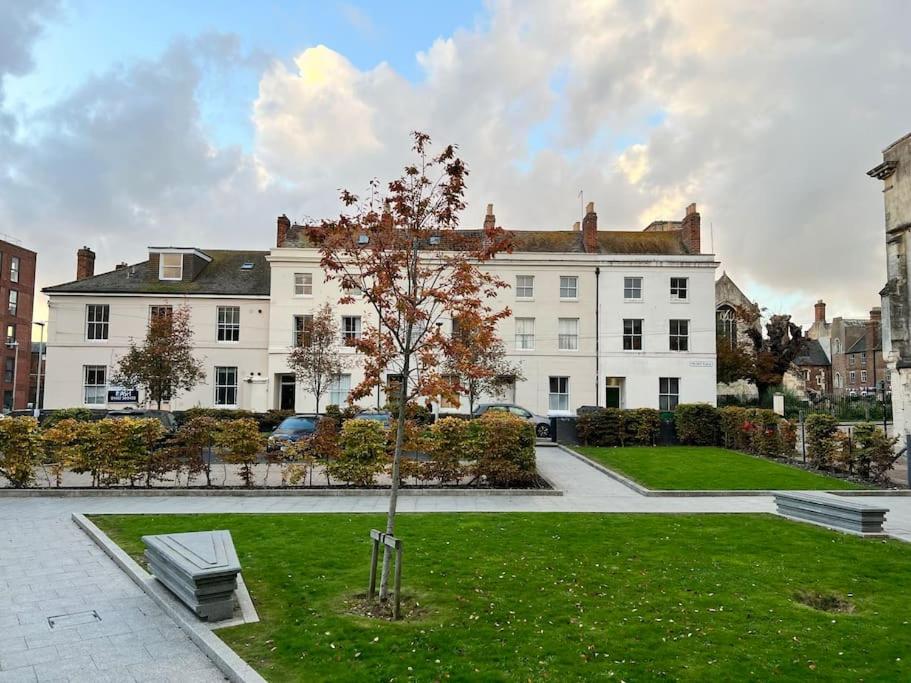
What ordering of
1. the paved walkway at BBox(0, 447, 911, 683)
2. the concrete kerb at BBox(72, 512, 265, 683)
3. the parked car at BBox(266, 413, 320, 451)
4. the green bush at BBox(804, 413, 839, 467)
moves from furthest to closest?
the parked car at BBox(266, 413, 320, 451), the green bush at BBox(804, 413, 839, 467), the paved walkway at BBox(0, 447, 911, 683), the concrete kerb at BBox(72, 512, 265, 683)

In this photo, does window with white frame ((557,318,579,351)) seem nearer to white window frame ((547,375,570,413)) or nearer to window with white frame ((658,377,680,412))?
white window frame ((547,375,570,413))

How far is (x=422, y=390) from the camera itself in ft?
23.1

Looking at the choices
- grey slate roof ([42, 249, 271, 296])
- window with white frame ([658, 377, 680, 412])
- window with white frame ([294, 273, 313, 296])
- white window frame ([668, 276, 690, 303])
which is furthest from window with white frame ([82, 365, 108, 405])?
white window frame ([668, 276, 690, 303])

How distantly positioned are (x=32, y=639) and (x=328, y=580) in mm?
2895

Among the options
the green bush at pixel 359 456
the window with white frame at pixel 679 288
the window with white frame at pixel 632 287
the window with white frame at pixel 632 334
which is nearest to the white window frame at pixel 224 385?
the window with white frame at pixel 632 334

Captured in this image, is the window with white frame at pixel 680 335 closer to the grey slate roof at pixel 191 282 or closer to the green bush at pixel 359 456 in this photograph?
the grey slate roof at pixel 191 282

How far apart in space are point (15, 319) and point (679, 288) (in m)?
61.3

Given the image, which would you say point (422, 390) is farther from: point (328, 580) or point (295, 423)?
point (295, 423)

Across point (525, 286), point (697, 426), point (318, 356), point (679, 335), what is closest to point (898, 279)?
point (697, 426)

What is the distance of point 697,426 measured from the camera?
2470 centimetres

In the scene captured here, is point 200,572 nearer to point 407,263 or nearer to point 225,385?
point 407,263

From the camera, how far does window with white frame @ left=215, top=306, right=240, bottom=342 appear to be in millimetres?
37500

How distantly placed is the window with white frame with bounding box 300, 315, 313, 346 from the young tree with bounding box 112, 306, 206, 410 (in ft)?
19.2

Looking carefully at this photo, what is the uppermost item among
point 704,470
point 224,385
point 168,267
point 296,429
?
point 168,267
